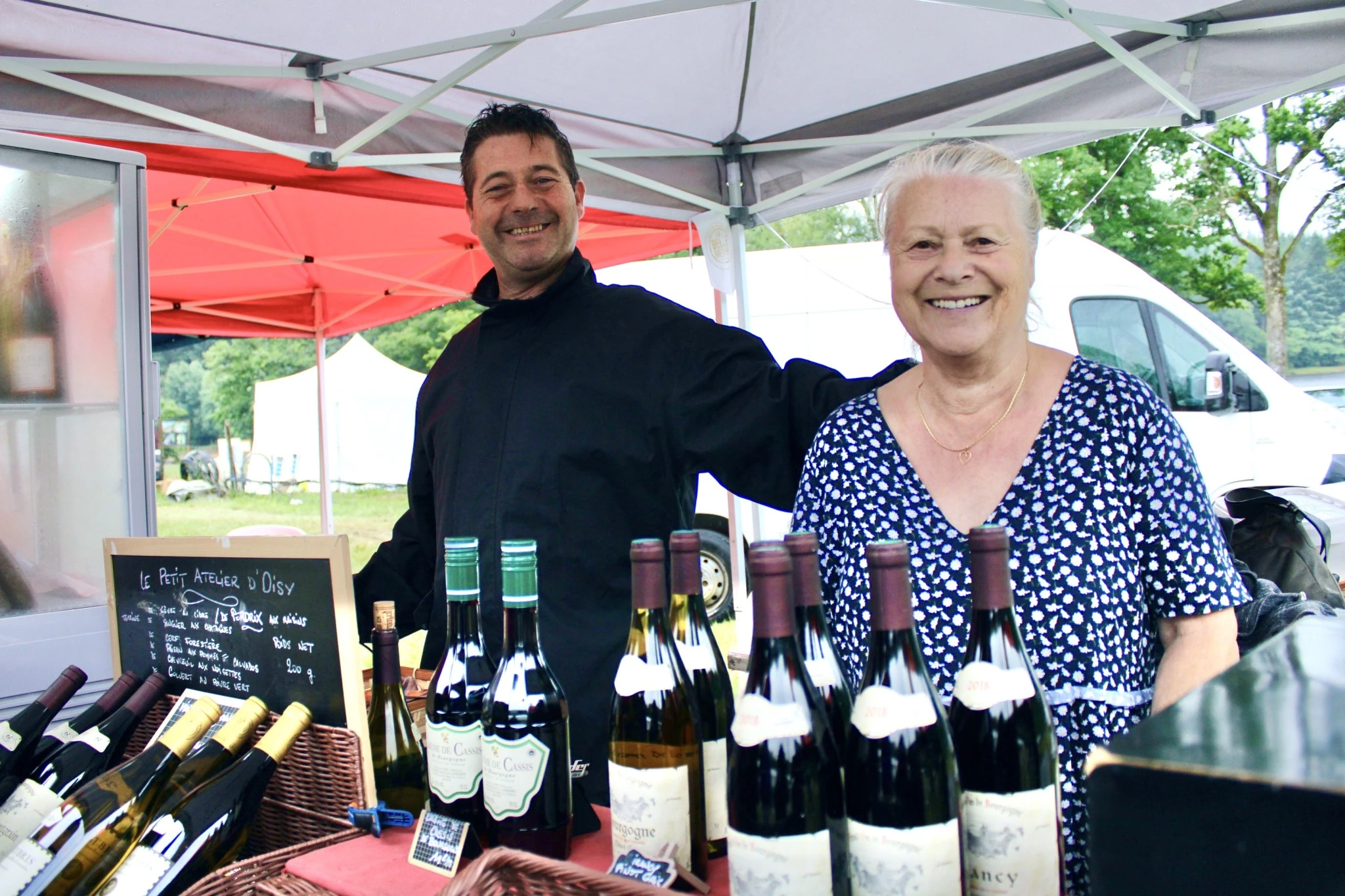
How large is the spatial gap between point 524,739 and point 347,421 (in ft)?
60.5

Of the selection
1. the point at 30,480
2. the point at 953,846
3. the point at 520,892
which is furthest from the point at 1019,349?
the point at 30,480

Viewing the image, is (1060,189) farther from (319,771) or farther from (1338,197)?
(319,771)

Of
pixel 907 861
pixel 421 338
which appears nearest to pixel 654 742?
pixel 907 861

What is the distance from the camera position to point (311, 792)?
46.3 inches

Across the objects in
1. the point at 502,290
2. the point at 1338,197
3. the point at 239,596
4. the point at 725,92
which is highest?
the point at 1338,197

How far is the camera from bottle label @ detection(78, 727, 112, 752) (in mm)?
1252

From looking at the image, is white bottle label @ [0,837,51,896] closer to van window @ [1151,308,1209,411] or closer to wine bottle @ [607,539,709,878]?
wine bottle @ [607,539,709,878]

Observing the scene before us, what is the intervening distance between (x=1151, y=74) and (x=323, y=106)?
218cm

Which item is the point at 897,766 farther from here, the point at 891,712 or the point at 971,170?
the point at 971,170

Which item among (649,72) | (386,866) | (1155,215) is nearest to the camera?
(386,866)

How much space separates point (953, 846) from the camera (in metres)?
0.70

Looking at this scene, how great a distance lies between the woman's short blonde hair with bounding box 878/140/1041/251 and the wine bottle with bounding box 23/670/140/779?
1.19m

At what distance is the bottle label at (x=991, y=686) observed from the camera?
0.79 meters

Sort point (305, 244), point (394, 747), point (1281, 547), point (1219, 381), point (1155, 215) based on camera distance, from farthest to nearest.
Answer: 1. point (1155, 215)
2. point (1219, 381)
3. point (305, 244)
4. point (1281, 547)
5. point (394, 747)
